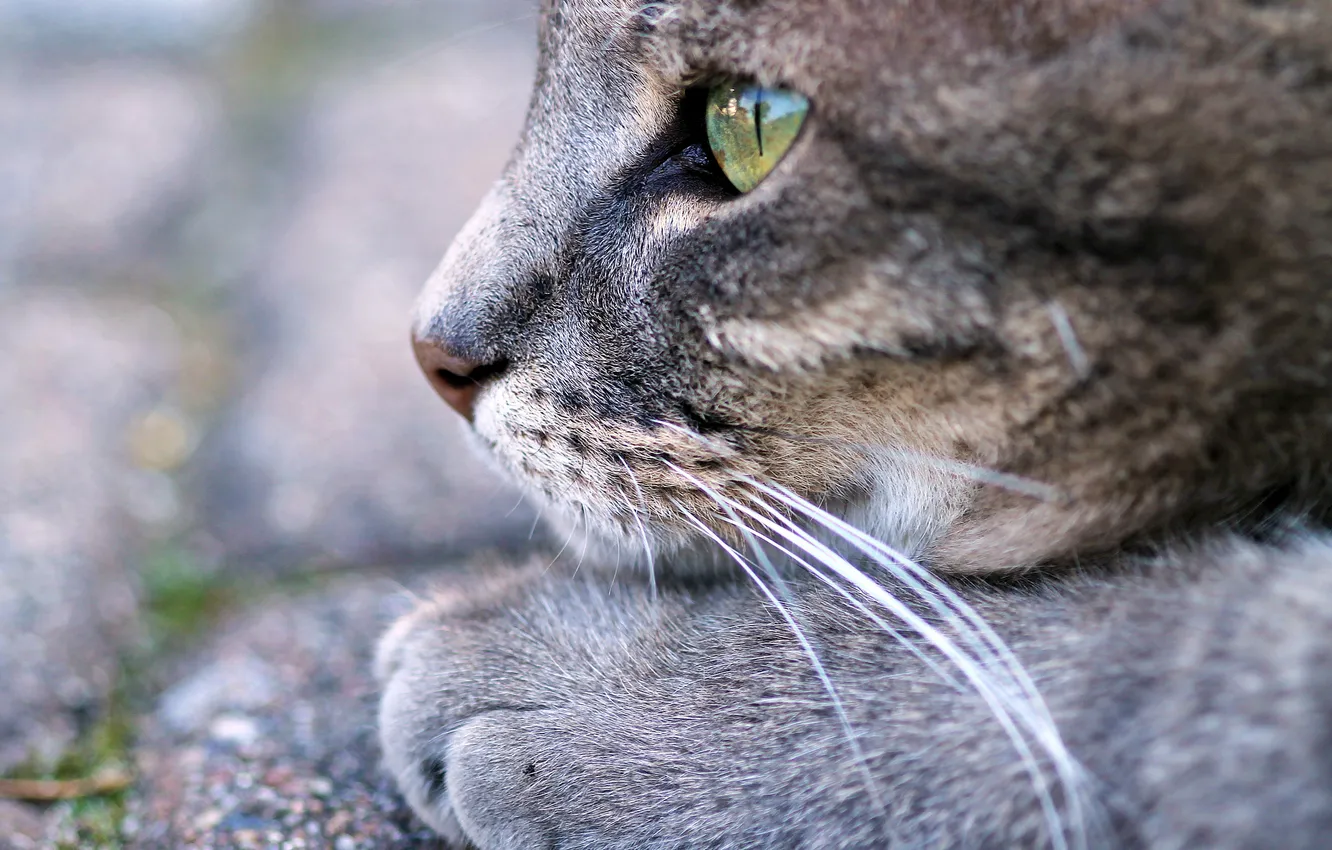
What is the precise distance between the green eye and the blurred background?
53 centimetres

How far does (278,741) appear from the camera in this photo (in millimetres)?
1170

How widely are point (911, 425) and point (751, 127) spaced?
0.28 meters

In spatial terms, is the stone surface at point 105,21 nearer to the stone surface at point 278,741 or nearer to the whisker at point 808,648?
the stone surface at point 278,741

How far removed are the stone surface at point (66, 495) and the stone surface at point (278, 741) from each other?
0.11 meters

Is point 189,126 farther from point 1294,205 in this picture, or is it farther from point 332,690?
point 1294,205

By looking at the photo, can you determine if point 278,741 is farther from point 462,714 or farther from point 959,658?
point 959,658

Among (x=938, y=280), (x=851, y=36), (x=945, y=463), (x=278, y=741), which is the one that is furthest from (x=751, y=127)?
(x=278, y=741)

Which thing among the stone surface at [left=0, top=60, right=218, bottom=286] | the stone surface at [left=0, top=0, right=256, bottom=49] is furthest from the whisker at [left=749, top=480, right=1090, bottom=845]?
the stone surface at [left=0, top=0, right=256, bottom=49]

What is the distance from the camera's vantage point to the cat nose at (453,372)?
1113 millimetres

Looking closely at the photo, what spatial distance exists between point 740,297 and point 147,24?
2803mm

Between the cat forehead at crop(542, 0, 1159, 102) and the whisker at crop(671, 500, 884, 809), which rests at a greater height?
the cat forehead at crop(542, 0, 1159, 102)

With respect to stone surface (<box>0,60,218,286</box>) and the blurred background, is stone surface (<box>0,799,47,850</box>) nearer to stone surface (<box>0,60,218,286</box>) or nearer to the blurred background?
the blurred background

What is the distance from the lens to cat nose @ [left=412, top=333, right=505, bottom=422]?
1.11 metres

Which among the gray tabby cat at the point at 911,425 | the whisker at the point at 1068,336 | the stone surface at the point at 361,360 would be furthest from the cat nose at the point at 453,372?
the whisker at the point at 1068,336
